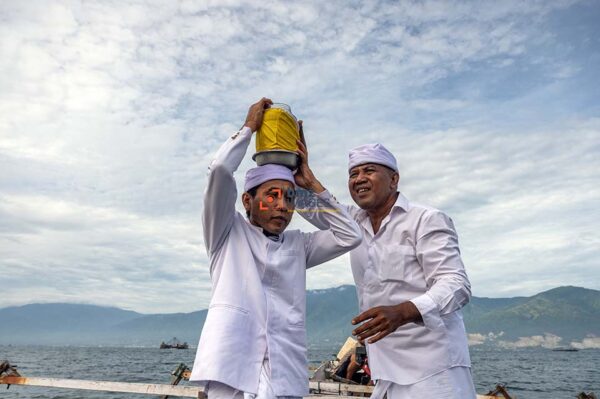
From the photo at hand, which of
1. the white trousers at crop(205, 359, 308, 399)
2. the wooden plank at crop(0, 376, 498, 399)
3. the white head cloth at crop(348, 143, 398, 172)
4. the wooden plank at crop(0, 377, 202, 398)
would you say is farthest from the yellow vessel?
the wooden plank at crop(0, 377, 202, 398)

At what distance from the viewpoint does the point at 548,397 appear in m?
38.1

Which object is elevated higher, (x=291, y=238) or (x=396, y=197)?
(x=396, y=197)

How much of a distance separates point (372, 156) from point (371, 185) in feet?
0.70

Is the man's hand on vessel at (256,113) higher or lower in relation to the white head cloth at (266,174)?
higher

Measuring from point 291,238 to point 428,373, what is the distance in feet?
4.02

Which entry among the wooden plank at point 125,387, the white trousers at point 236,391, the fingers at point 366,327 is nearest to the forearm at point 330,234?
the fingers at point 366,327

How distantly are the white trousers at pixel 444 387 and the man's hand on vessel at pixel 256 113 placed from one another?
1.95m

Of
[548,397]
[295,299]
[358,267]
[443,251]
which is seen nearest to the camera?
[295,299]

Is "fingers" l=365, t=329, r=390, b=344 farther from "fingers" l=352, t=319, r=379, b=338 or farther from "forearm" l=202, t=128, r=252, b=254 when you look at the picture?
"forearm" l=202, t=128, r=252, b=254

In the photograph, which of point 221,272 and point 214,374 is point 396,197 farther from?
point 214,374

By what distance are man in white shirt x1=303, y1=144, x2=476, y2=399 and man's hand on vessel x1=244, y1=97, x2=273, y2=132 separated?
755 millimetres

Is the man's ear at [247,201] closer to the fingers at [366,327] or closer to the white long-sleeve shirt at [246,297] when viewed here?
the white long-sleeve shirt at [246,297]

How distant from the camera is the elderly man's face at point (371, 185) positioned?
12.3ft

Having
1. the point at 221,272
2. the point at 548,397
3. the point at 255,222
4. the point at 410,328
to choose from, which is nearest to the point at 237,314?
the point at 221,272
